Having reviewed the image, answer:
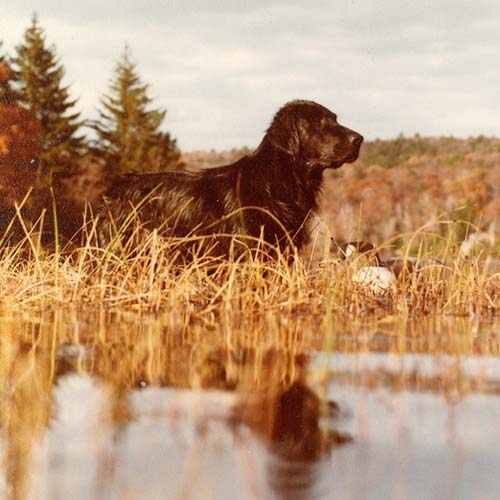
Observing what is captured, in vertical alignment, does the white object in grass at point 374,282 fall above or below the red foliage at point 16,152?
below

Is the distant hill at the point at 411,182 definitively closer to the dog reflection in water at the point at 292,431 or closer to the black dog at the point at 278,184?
the black dog at the point at 278,184

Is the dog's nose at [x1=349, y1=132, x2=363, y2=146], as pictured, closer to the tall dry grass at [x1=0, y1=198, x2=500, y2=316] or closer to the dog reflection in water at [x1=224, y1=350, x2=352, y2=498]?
the tall dry grass at [x1=0, y1=198, x2=500, y2=316]

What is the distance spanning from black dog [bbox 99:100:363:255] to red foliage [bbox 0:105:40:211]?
1391cm

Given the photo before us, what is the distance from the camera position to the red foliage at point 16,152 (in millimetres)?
21109

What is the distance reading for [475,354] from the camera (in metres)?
4.34

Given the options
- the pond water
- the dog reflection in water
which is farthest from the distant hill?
the dog reflection in water

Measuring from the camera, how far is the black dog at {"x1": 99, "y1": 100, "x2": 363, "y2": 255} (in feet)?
24.0

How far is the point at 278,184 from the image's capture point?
734cm

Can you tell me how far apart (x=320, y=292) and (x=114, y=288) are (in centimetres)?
164

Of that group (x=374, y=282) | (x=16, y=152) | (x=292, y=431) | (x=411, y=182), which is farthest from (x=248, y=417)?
(x=411, y=182)

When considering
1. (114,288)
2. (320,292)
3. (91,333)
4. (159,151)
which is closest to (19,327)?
(91,333)

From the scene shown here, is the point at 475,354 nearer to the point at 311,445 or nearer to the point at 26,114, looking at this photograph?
the point at 311,445

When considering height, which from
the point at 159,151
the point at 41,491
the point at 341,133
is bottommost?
the point at 41,491

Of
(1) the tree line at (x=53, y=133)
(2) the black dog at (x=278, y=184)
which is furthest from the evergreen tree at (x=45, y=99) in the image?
(2) the black dog at (x=278, y=184)
